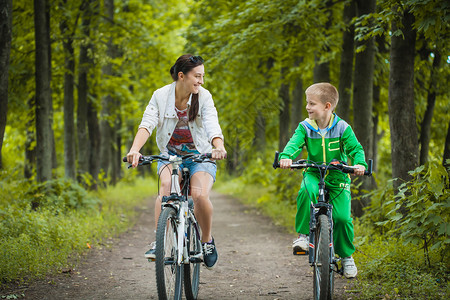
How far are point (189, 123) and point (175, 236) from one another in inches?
44.0

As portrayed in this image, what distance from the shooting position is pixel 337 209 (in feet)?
14.7

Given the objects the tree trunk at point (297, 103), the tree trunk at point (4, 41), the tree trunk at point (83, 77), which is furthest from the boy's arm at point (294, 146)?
the tree trunk at point (297, 103)

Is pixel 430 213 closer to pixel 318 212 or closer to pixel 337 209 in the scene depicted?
pixel 337 209

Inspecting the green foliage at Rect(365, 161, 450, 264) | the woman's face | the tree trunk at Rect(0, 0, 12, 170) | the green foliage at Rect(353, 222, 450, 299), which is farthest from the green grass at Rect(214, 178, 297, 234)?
the tree trunk at Rect(0, 0, 12, 170)

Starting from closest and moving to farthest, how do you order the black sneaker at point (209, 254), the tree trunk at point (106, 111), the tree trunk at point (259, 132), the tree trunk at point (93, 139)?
1. the black sneaker at point (209, 254)
2. the tree trunk at point (106, 111)
3. the tree trunk at point (93, 139)
4. the tree trunk at point (259, 132)

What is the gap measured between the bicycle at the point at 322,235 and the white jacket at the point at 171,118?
859mm

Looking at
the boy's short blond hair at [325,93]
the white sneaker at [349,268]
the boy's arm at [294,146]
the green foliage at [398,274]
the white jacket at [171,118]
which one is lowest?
the green foliage at [398,274]

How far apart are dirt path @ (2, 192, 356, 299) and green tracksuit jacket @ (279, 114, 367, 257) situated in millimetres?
819

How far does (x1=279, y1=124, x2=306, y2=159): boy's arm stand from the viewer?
438 cm

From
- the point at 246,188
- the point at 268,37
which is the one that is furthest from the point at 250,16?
the point at 246,188

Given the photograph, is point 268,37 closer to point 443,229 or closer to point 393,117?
point 393,117

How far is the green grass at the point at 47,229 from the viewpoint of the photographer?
575 cm

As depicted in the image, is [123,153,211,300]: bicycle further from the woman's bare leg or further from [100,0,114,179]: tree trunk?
[100,0,114,179]: tree trunk

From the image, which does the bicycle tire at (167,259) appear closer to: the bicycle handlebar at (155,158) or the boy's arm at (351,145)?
the bicycle handlebar at (155,158)
